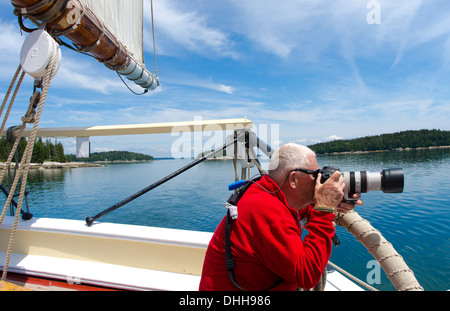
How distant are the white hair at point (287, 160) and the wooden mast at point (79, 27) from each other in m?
2.65

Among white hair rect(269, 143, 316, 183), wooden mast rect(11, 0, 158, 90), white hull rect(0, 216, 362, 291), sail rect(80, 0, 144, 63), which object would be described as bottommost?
white hull rect(0, 216, 362, 291)

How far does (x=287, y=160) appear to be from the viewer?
1164 millimetres

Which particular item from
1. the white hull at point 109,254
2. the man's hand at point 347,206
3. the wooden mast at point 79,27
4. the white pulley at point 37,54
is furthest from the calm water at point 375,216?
the wooden mast at point 79,27

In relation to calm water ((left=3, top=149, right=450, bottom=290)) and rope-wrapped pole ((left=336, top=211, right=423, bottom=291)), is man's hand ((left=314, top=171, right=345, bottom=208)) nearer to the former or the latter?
rope-wrapped pole ((left=336, top=211, right=423, bottom=291))

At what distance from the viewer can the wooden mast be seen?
2.27 m

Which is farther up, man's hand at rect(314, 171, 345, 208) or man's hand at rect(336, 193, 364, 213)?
man's hand at rect(314, 171, 345, 208)

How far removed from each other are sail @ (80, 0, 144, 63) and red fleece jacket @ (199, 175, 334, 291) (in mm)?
3384

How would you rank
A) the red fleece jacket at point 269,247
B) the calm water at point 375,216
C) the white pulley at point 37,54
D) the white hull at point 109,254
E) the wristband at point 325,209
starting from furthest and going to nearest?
the calm water at point 375,216 < the white hull at point 109,254 < the white pulley at point 37,54 < the wristband at point 325,209 < the red fleece jacket at point 269,247

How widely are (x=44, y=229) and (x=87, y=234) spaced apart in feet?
1.68

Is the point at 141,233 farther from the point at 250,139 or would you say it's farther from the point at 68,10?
the point at 68,10

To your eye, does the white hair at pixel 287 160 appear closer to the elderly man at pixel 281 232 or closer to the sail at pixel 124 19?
the elderly man at pixel 281 232

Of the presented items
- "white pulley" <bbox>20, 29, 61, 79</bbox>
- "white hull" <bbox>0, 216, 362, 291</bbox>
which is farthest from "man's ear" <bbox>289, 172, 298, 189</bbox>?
"white pulley" <bbox>20, 29, 61, 79</bbox>

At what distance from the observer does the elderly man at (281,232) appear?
960 millimetres
